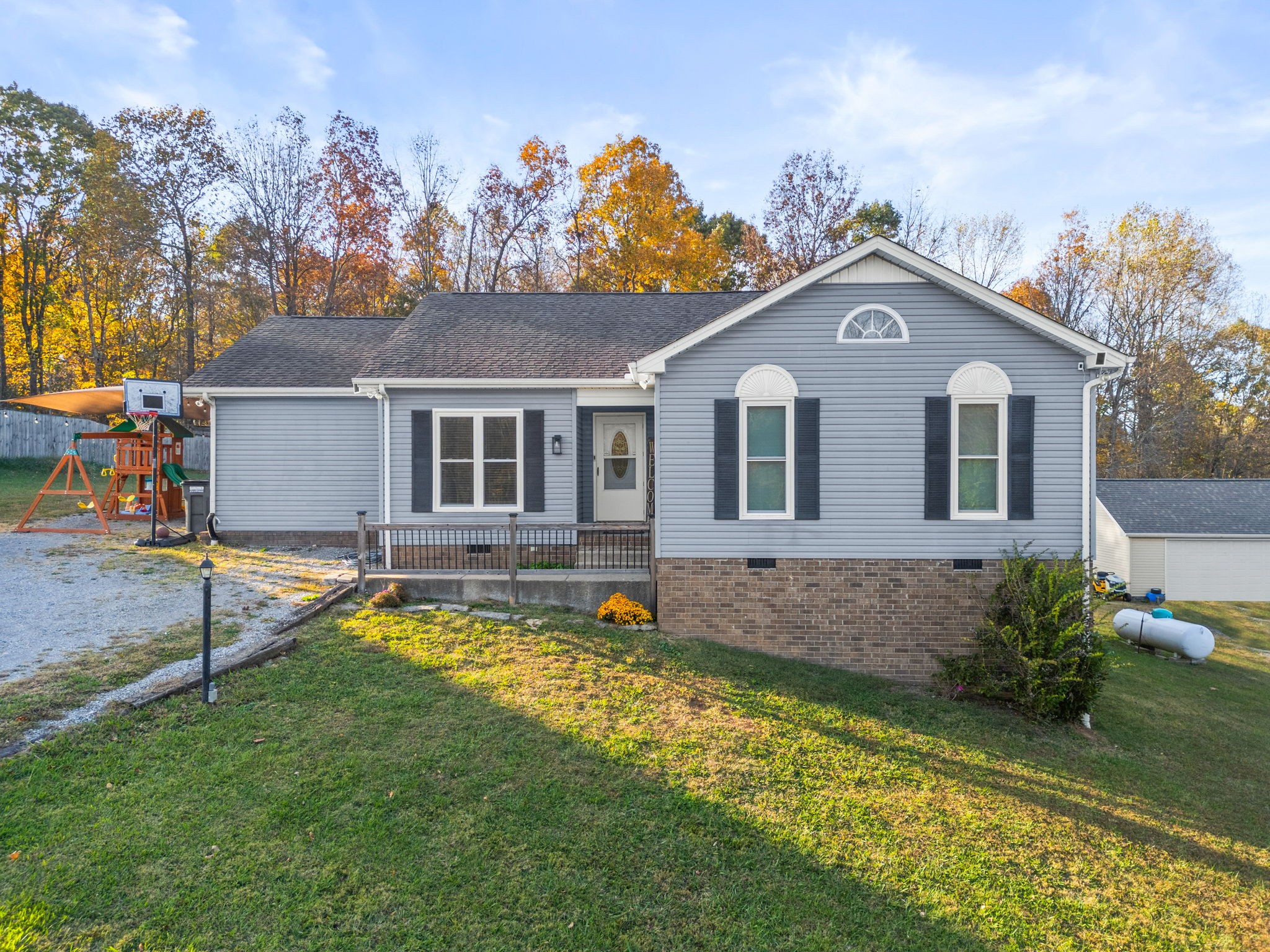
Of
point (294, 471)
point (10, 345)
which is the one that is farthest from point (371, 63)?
point (10, 345)

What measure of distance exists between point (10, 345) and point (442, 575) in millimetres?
31424

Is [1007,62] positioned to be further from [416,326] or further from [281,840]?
[281,840]

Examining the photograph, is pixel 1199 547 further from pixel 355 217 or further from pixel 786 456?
pixel 355 217

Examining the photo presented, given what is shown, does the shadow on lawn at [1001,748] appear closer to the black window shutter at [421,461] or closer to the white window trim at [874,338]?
the white window trim at [874,338]

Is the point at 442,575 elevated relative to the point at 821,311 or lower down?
lower down

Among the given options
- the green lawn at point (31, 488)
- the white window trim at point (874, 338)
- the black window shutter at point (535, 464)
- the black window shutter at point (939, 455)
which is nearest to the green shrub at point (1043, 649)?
the black window shutter at point (939, 455)

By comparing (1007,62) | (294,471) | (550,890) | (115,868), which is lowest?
(550,890)

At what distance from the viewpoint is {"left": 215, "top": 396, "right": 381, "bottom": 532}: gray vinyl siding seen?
11641 millimetres

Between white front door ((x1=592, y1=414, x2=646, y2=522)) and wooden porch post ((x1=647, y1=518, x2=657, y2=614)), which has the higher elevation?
white front door ((x1=592, y1=414, x2=646, y2=522))

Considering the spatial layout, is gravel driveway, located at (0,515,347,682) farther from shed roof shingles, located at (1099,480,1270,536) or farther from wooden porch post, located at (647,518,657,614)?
shed roof shingles, located at (1099,480,1270,536)

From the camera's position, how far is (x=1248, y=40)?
11.7 metres

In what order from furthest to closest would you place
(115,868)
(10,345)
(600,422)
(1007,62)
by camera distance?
(10,345) → (1007,62) → (600,422) → (115,868)

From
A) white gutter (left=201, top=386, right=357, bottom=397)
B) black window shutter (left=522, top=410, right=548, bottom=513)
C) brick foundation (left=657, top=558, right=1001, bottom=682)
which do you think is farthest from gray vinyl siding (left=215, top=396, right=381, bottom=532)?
brick foundation (left=657, top=558, right=1001, bottom=682)

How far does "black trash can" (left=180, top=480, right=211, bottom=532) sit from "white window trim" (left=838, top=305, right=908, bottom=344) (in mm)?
12325
